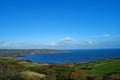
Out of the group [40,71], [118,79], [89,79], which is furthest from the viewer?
[40,71]

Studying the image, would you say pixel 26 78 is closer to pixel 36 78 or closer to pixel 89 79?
pixel 36 78

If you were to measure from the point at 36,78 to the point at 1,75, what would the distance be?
181 inches

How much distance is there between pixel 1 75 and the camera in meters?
30.7

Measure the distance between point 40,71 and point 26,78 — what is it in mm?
7574

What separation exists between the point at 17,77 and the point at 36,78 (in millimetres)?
2511

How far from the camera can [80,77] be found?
2856 cm

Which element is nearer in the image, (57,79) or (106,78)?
(106,78)

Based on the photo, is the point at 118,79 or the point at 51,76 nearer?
the point at 118,79

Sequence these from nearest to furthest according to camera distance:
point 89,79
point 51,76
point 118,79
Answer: point 118,79 → point 89,79 → point 51,76

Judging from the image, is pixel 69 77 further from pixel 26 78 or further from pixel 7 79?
pixel 7 79

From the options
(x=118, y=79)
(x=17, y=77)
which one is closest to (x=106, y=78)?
(x=118, y=79)

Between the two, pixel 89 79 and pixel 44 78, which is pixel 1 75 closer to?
pixel 44 78

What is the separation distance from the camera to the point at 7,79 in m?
29.2

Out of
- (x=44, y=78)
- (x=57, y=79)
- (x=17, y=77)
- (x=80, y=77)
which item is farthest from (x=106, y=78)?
(x=17, y=77)
